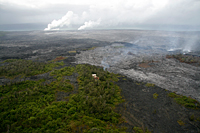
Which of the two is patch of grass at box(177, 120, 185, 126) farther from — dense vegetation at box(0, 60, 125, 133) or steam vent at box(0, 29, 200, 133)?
dense vegetation at box(0, 60, 125, 133)

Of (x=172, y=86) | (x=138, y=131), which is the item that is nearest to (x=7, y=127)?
(x=138, y=131)

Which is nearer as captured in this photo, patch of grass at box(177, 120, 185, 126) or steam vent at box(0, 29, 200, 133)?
steam vent at box(0, 29, 200, 133)

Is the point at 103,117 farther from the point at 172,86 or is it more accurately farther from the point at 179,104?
the point at 172,86

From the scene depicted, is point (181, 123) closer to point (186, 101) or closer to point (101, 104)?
point (186, 101)

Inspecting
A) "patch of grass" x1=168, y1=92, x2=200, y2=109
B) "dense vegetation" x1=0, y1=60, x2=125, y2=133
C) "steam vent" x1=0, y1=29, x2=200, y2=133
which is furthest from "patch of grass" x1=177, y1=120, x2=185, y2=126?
"dense vegetation" x1=0, y1=60, x2=125, y2=133

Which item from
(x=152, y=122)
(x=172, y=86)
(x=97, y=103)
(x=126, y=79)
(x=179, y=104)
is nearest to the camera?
(x=152, y=122)

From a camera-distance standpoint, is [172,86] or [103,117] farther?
[172,86]
